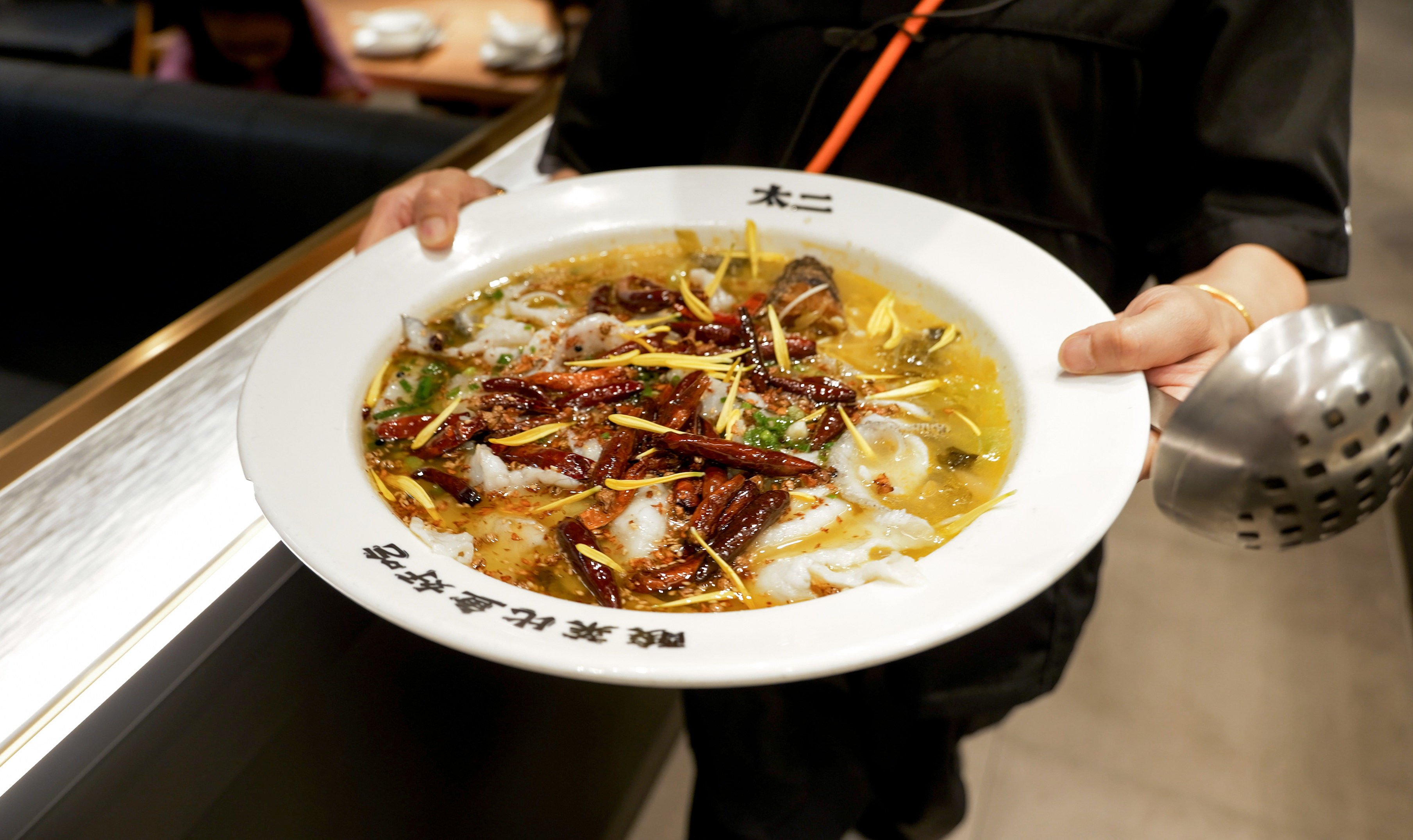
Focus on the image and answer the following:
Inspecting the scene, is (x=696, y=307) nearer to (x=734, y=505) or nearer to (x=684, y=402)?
(x=684, y=402)

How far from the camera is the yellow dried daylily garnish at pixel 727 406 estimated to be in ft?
4.37

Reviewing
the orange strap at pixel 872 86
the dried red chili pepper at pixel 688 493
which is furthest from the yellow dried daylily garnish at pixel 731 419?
Answer: the orange strap at pixel 872 86

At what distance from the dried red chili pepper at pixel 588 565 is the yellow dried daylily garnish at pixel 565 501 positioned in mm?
29

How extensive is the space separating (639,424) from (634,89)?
1127 mm

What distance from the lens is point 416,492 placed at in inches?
47.6

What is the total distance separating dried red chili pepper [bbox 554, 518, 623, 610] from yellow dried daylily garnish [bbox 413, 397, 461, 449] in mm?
276

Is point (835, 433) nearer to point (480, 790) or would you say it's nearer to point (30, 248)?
point (480, 790)

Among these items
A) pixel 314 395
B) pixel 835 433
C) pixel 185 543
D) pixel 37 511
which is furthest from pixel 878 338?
pixel 37 511

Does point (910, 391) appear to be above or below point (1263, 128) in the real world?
below

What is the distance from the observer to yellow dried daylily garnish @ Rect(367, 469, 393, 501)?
46.6 inches

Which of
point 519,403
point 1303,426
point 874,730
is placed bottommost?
point 874,730

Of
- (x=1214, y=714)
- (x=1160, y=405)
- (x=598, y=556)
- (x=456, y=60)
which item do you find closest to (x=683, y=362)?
(x=598, y=556)

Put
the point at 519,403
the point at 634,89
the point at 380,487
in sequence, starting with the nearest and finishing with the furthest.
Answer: the point at 380,487, the point at 519,403, the point at 634,89

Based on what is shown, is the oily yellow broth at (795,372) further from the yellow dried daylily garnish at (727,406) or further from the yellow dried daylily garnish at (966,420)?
the yellow dried daylily garnish at (727,406)
